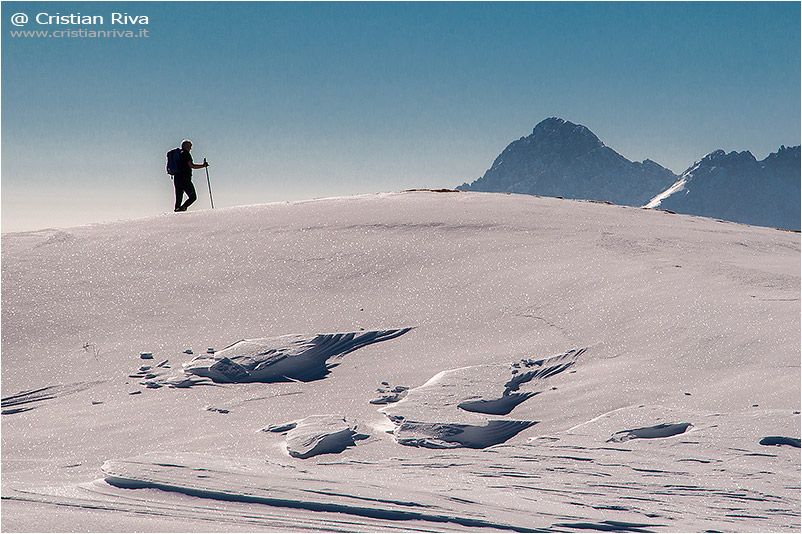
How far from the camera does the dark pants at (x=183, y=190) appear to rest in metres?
9.75

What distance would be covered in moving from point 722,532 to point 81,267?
226 inches

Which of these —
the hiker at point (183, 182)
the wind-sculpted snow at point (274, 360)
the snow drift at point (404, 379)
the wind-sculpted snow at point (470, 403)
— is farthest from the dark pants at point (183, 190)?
the wind-sculpted snow at point (470, 403)

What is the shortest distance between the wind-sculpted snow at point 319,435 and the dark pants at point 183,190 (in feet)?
22.3

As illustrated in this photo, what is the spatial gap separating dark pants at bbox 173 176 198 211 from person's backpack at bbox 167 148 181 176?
0.10 meters

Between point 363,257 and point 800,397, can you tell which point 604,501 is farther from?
point 363,257

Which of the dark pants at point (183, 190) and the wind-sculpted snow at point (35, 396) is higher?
the dark pants at point (183, 190)

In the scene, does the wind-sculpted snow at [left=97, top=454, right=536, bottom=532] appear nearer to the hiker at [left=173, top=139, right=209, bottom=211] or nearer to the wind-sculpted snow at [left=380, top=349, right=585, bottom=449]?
the wind-sculpted snow at [left=380, top=349, right=585, bottom=449]

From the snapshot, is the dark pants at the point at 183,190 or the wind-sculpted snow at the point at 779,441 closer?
the wind-sculpted snow at the point at 779,441

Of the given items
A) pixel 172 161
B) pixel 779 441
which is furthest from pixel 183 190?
pixel 779 441

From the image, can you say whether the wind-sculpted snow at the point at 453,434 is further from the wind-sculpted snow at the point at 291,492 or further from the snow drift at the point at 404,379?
the wind-sculpted snow at the point at 291,492

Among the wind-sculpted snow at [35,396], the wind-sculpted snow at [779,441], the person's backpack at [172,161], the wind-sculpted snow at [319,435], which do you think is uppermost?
the person's backpack at [172,161]

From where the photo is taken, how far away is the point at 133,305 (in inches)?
216

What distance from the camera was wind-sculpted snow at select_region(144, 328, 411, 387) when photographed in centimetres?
430

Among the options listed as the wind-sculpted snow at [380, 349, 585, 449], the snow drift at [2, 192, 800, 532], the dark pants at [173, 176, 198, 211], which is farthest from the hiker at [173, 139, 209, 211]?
the wind-sculpted snow at [380, 349, 585, 449]
